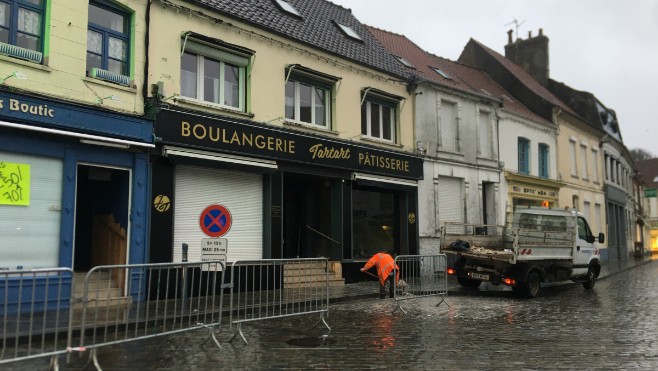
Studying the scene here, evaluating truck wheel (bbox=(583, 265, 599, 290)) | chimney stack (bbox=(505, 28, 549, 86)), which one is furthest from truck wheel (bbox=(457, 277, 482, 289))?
chimney stack (bbox=(505, 28, 549, 86))

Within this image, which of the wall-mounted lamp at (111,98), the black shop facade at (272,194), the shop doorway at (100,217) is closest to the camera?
the wall-mounted lamp at (111,98)

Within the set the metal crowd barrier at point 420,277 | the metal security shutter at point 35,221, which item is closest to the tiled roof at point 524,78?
the metal crowd barrier at point 420,277

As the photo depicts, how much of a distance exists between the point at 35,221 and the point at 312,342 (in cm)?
591

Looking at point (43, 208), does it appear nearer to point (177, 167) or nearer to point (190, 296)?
point (177, 167)

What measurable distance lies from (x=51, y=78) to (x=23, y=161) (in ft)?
5.38

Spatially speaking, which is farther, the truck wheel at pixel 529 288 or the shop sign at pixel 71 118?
the truck wheel at pixel 529 288

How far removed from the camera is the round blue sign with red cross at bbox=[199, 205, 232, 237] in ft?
42.5

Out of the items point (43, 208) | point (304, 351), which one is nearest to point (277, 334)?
point (304, 351)

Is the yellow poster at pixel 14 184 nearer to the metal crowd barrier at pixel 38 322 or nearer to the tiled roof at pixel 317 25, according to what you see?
the metal crowd barrier at pixel 38 322

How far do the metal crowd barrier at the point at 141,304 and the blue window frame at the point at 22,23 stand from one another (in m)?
5.19

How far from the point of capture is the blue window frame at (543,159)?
25.8m

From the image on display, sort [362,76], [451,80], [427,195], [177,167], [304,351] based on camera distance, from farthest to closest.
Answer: [451,80] < [427,195] < [362,76] < [177,167] < [304,351]

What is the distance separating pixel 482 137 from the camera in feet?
72.2

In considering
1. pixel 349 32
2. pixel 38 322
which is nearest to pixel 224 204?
pixel 38 322
